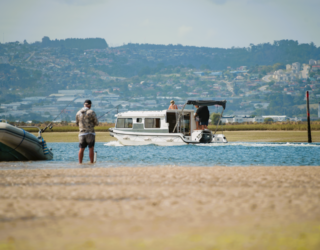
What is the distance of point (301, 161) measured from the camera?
16047 millimetres

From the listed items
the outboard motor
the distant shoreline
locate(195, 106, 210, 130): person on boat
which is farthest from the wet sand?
the distant shoreline

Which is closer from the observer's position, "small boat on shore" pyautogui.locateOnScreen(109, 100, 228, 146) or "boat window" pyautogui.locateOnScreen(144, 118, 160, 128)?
"small boat on shore" pyautogui.locateOnScreen(109, 100, 228, 146)

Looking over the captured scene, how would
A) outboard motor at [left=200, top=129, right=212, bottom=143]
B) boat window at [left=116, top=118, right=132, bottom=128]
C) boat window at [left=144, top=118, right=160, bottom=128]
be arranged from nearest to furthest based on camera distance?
1. outboard motor at [left=200, top=129, right=212, bottom=143]
2. boat window at [left=144, top=118, right=160, bottom=128]
3. boat window at [left=116, top=118, right=132, bottom=128]

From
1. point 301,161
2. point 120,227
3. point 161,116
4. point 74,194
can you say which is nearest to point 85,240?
point 120,227

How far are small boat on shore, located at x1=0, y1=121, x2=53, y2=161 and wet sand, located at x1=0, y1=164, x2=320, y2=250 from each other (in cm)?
583

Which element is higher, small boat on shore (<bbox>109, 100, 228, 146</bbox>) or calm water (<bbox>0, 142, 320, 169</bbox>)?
small boat on shore (<bbox>109, 100, 228, 146</bbox>)

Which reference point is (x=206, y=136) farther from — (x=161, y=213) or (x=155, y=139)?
(x=161, y=213)

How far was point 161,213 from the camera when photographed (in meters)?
5.53

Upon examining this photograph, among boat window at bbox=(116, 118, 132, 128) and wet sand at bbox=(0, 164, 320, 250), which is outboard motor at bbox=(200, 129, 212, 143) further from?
wet sand at bbox=(0, 164, 320, 250)

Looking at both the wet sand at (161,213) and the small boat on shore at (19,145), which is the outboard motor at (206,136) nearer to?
the small boat on shore at (19,145)

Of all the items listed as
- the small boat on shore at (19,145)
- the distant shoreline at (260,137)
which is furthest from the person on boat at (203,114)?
the small boat on shore at (19,145)

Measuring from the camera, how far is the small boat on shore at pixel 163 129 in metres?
24.6

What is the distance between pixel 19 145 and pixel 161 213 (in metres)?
10.5

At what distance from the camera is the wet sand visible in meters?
4.27
